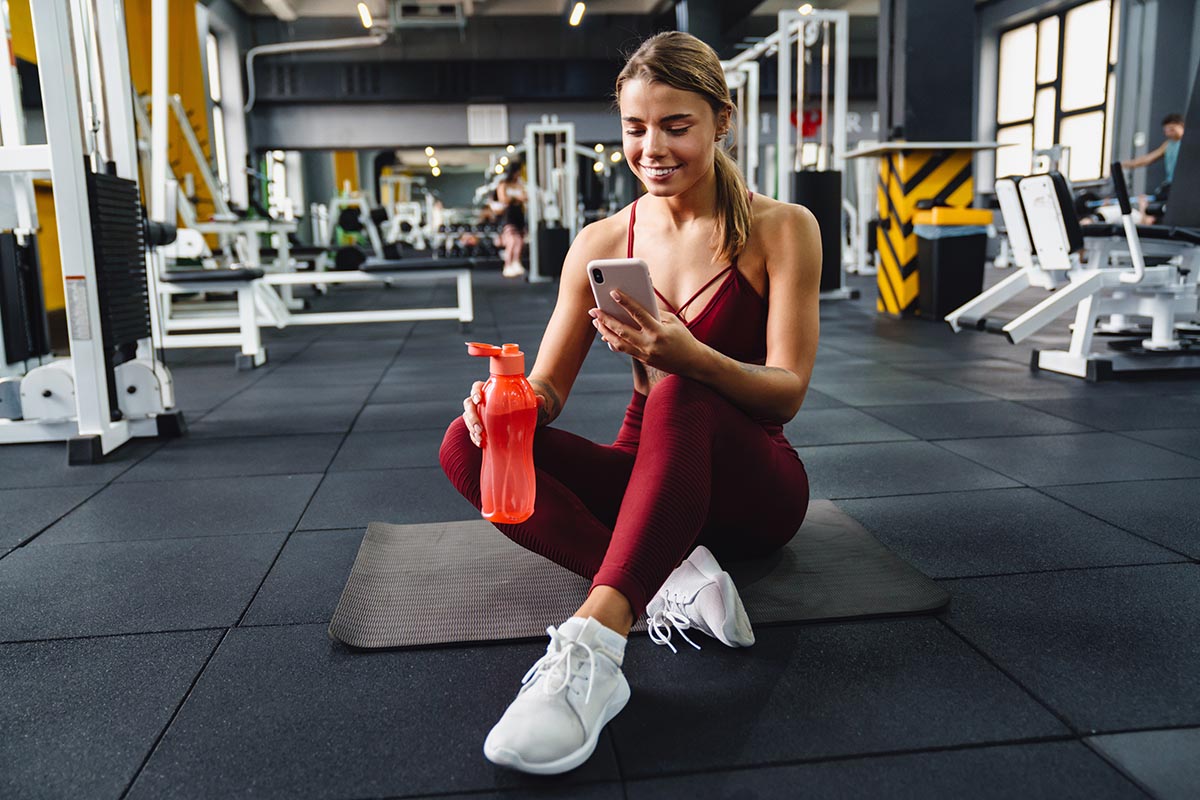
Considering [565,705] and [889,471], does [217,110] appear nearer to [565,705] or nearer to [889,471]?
[889,471]

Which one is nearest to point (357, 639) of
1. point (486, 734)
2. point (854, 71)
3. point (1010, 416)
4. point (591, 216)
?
point (486, 734)

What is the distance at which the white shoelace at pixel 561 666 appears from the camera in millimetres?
1166

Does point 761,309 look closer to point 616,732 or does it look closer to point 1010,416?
point 616,732

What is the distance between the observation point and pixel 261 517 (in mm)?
2266

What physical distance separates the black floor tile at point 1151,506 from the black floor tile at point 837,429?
71 cm

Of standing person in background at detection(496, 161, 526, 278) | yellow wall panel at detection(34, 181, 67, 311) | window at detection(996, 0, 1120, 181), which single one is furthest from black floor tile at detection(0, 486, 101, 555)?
window at detection(996, 0, 1120, 181)

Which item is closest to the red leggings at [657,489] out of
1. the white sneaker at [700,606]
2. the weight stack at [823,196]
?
the white sneaker at [700,606]

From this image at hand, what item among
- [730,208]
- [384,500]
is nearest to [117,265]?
[384,500]

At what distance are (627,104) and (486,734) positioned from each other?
95 cm

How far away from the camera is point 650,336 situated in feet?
4.23

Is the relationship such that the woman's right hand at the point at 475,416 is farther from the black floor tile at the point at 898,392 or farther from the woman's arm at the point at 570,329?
the black floor tile at the point at 898,392

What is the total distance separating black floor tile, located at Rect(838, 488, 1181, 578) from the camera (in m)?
1.82

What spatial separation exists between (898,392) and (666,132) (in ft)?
8.63

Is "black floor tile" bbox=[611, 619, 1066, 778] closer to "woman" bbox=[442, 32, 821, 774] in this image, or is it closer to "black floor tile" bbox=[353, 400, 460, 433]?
"woman" bbox=[442, 32, 821, 774]
